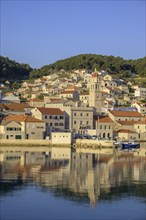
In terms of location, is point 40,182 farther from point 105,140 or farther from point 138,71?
point 138,71

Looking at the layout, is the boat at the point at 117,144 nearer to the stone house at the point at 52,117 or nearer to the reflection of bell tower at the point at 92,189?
the stone house at the point at 52,117

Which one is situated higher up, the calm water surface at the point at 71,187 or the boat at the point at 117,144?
the boat at the point at 117,144

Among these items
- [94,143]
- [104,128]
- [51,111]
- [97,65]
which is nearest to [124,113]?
[104,128]

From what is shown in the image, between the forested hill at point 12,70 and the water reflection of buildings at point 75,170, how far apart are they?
51422 mm

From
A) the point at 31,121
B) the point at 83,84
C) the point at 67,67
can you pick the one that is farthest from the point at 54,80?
the point at 31,121

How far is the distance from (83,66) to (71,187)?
74539 millimetres

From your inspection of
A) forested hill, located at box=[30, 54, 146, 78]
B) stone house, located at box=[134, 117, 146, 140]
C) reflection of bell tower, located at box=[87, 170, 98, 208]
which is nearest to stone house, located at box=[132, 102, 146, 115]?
stone house, located at box=[134, 117, 146, 140]

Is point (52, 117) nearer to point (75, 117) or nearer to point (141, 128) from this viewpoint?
point (75, 117)

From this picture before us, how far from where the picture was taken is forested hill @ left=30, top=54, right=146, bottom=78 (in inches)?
3768

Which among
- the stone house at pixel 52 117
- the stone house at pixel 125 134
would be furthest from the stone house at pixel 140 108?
the stone house at pixel 52 117

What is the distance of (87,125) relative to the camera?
50.3 meters

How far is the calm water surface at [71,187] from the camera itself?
19.1 m

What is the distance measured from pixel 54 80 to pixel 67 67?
1457cm

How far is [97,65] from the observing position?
314 ft
